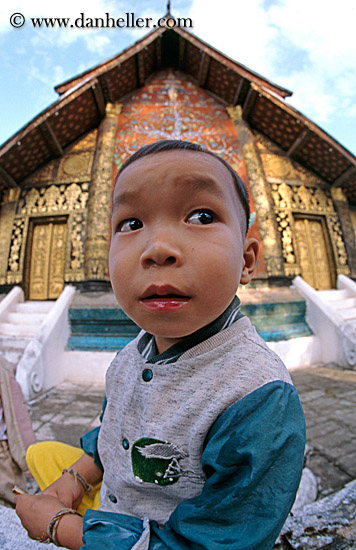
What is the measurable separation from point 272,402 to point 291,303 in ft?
16.8

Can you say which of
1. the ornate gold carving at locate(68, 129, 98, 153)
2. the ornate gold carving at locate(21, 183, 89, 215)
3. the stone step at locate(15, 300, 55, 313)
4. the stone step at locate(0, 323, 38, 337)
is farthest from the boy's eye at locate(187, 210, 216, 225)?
the ornate gold carving at locate(68, 129, 98, 153)

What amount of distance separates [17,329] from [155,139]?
488 cm

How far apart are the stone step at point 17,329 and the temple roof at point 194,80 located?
334 centimetres

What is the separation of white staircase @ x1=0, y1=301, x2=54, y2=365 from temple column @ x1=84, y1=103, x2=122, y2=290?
1038 millimetres

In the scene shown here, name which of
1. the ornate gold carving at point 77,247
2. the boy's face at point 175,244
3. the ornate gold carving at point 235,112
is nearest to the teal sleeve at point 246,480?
the boy's face at point 175,244

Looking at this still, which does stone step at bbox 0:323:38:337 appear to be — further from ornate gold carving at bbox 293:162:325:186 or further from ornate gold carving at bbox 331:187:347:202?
ornate gold carving at bbox 331:187:347:202

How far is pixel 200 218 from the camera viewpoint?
2.17ft

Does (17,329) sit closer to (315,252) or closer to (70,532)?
(70,532)

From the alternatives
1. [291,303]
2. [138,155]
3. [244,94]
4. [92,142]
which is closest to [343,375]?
[291,303]

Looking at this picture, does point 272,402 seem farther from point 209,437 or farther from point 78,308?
point 78,308

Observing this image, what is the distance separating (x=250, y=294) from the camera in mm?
5258

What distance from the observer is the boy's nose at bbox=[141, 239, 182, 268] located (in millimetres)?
584

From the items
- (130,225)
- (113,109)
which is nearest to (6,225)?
(113,109)

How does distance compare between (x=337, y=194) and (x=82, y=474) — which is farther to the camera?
(x=337, y=194)
